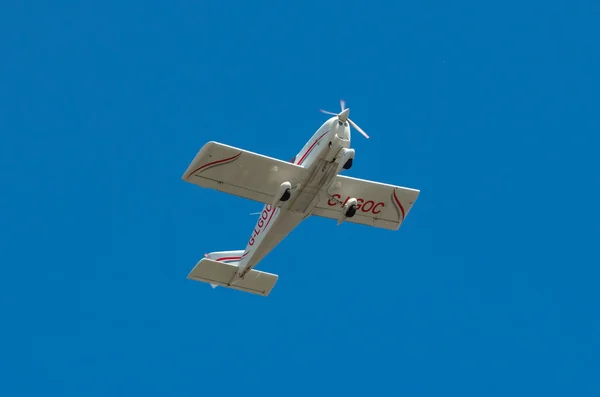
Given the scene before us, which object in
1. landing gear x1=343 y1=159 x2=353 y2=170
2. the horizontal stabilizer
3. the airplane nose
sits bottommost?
the horizontal stabilizer

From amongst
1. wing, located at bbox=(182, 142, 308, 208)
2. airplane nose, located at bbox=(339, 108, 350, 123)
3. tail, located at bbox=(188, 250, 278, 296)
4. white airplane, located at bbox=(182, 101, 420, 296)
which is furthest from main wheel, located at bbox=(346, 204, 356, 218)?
tail, located at bbox=(188, 250, 278, 296)

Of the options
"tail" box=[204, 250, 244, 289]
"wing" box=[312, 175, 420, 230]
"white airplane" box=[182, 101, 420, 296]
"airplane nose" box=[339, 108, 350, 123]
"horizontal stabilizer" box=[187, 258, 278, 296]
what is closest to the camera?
"airplane nose" box=[339, 108, 350, 123]

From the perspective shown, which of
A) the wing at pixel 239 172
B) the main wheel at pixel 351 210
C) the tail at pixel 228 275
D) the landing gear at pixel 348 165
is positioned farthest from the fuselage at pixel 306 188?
the main wheel at pixel 351 210

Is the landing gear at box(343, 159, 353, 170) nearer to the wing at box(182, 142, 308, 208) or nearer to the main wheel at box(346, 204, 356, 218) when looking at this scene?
the wing at box(182, 142, 308, 208)

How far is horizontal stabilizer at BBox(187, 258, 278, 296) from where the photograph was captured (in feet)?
96.8

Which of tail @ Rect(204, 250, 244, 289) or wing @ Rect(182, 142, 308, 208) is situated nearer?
wing @ Rect(182, 142, 308, 208)

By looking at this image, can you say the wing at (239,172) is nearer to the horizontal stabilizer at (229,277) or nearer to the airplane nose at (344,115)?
the airplane nose at (344,115)

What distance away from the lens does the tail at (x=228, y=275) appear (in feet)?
96.9

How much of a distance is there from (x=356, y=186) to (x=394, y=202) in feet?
4.95

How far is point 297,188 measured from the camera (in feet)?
85.1

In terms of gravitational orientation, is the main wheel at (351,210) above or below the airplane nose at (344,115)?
below

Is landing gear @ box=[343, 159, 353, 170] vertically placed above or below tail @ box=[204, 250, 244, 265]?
above

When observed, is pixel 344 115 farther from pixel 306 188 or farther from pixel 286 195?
pixel 286 195

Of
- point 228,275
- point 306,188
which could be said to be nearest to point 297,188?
point 306,188
